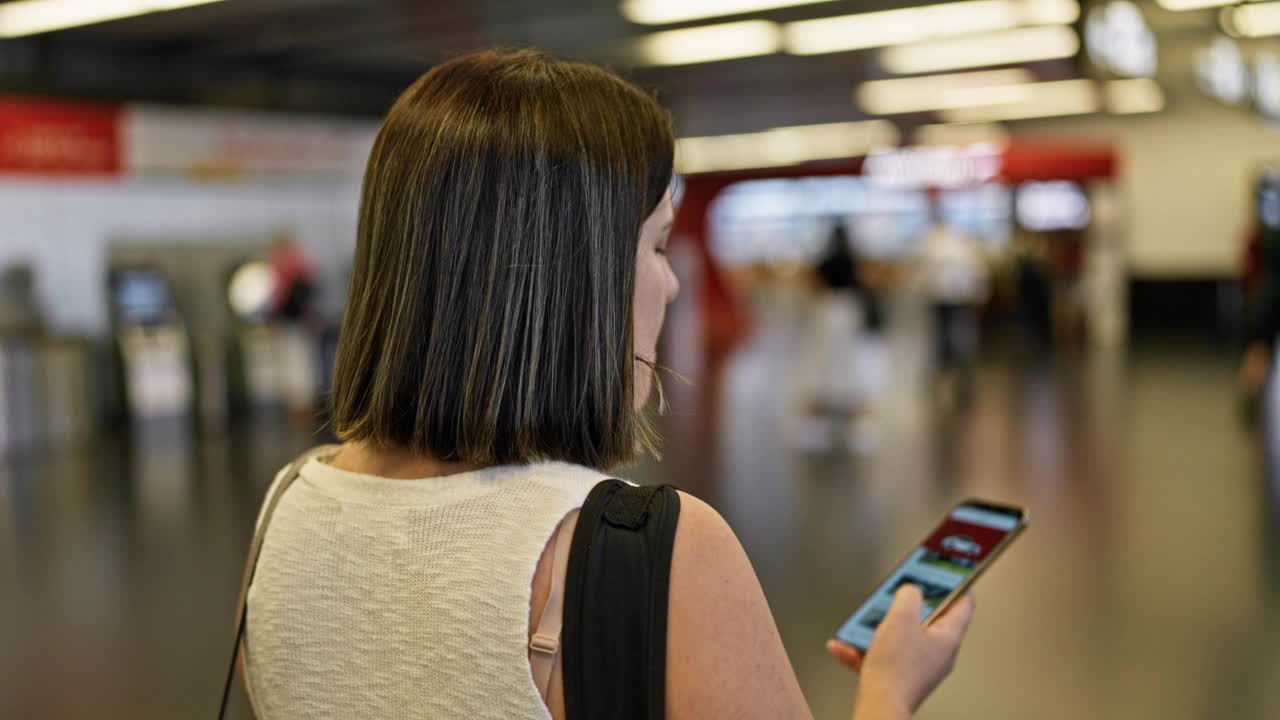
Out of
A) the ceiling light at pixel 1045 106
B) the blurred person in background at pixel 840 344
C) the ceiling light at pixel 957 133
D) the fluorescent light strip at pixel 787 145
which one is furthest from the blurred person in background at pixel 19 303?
the ceiling light at pixel 957 133

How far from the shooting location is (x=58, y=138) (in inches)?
399

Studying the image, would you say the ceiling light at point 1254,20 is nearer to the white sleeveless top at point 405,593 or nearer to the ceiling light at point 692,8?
the ceiling light at point 692,8

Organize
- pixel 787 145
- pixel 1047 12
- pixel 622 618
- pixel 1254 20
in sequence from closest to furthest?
pixel 622 618, pixel 1047 12, pixel 1254 20, pixel 787 145

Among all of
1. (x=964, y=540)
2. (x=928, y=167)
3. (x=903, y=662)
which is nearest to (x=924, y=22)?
(x=928, y=167)

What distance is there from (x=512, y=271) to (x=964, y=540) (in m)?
0.71

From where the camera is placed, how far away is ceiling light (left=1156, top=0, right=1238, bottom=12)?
883cm

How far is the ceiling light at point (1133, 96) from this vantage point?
15566 mm

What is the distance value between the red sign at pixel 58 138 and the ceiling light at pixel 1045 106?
10.3 meters

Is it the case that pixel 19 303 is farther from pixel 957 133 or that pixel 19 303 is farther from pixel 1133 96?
pixel 957 133

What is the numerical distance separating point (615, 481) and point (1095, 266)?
1972 centimetres

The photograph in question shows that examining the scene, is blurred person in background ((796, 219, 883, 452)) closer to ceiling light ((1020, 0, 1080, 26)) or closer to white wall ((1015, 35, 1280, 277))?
ceiling light ((1020, 0, 1080, 26))

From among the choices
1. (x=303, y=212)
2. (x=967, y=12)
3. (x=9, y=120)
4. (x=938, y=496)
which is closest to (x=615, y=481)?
(x=938, y=496)

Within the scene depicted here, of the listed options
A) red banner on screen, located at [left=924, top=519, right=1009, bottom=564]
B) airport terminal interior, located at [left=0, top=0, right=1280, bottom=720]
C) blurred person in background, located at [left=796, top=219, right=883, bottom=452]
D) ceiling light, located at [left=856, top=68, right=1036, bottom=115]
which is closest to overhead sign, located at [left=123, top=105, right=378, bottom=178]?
airport terminal interior, located at [left=0, top=0, right=1280, bottom=720]

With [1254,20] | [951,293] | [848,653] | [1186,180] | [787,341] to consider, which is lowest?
[787,341]
